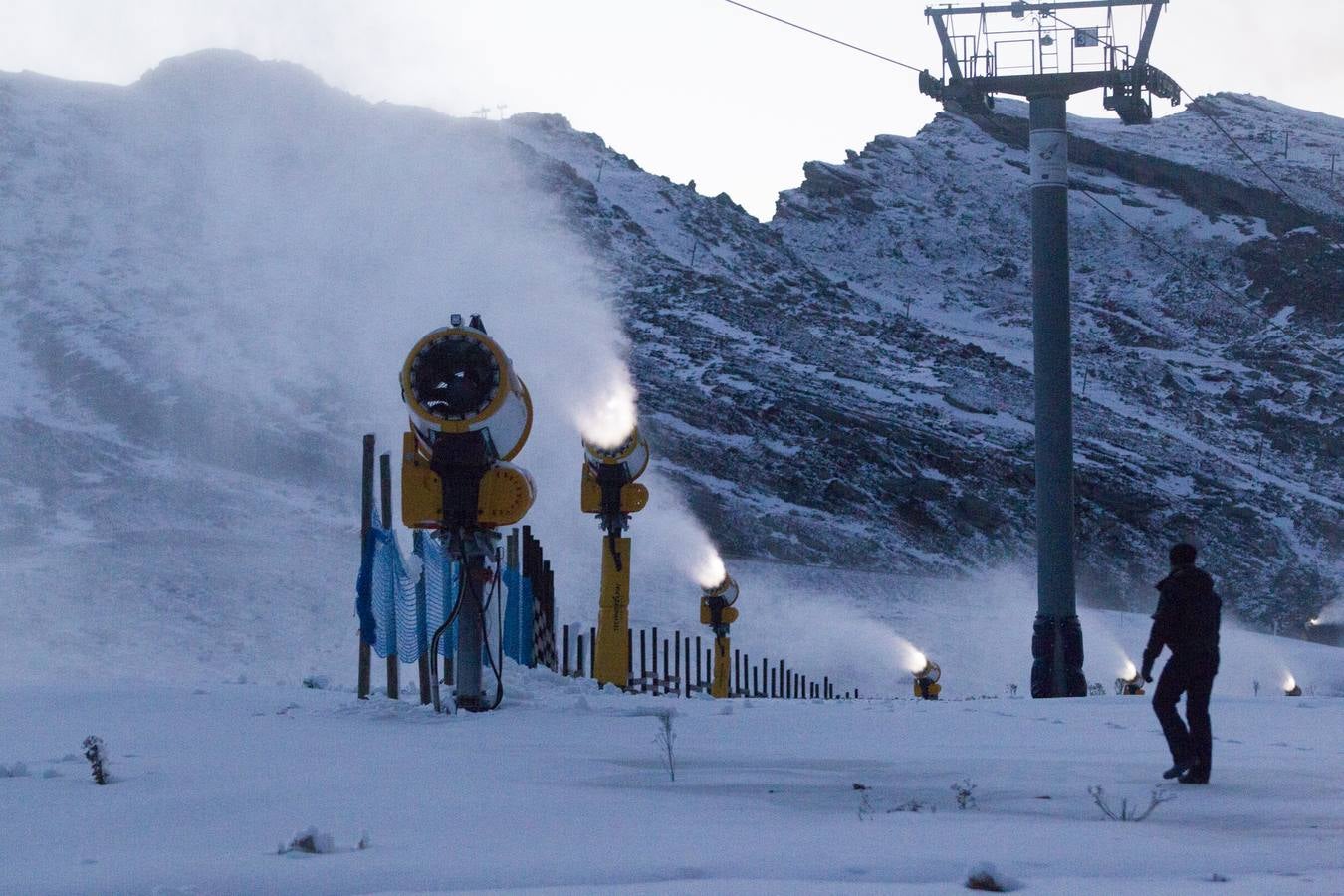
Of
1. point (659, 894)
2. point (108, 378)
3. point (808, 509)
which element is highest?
point (108, 378)

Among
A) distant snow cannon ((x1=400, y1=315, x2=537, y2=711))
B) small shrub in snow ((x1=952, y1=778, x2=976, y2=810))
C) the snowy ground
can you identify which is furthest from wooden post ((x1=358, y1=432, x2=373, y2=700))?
small shrub in snow ((x1=952, y1=778, x2=976, y2=810))

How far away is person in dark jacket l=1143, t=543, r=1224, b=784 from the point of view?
8.19 m

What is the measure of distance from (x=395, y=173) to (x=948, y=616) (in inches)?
2709

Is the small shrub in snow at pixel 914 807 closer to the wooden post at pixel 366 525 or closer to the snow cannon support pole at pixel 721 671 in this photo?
the wooden post at pixel 366 525

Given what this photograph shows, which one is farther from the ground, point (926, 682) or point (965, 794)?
point (965, 794)

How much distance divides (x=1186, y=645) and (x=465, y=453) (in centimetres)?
501

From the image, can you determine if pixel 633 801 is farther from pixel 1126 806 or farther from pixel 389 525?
pixel 389 525

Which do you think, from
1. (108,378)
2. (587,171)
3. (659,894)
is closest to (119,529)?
(108,378)

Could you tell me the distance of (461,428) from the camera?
437 inches

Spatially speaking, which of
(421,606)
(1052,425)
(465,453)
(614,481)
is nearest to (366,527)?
(421,606)

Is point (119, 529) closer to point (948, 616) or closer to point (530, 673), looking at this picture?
point (948, 616)

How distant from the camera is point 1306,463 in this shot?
273 ft

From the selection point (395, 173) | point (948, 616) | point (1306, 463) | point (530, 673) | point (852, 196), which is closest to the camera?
point (530, 673)

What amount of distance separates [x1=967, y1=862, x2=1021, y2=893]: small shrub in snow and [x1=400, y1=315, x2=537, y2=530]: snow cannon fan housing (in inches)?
258
